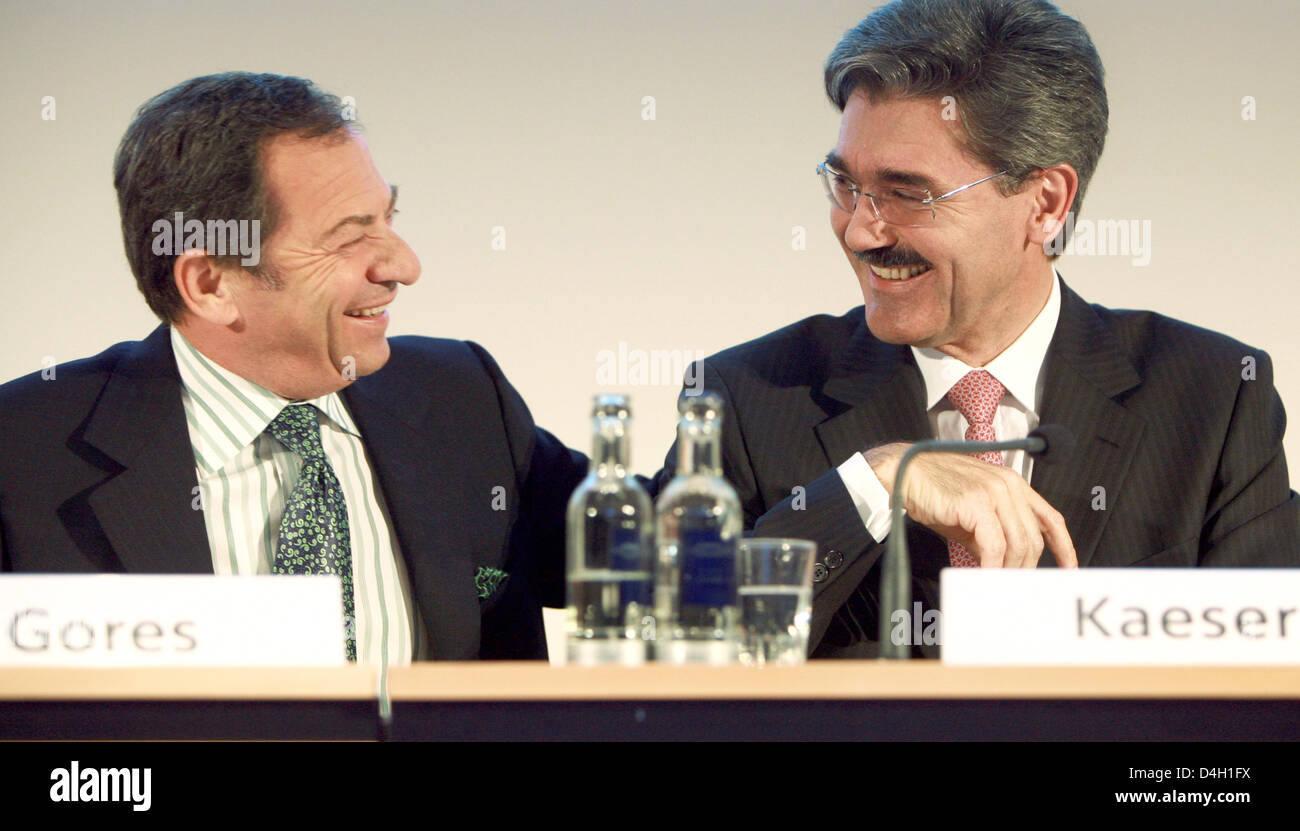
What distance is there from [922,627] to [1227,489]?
561 millimetres

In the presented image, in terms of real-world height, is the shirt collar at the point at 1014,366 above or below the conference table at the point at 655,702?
above

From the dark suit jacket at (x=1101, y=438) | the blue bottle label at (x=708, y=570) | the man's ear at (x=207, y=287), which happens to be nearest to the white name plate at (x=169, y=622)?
the blue bottle label at (x=708, y=570)

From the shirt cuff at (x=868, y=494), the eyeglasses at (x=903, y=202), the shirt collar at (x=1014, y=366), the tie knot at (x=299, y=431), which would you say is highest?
the eyeglasses at (x=903, y=202)

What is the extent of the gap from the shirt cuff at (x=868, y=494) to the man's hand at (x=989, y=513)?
0.04 meters

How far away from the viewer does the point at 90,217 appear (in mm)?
2830

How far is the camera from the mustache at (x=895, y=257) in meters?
2.41

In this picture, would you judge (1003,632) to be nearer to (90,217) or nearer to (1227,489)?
(1227,489)

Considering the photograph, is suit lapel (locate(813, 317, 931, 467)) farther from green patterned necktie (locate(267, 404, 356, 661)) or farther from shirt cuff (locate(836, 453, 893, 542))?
green patterned necktie (locate(267, 404, 356, 661))

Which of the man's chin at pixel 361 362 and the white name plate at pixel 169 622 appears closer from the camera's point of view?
the white name plate at pixel 169 622

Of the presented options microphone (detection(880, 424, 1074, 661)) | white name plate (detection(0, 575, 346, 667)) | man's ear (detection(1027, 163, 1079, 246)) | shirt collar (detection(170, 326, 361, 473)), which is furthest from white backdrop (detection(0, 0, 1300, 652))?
white name plate (detection(0, 575, 346, 667))

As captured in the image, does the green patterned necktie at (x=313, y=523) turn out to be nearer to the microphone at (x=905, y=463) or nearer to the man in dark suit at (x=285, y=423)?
the man in dark suit at (x=285, y=423)

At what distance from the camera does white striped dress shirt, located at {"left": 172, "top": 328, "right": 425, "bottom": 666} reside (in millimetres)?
2160

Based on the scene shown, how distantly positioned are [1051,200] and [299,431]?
141 centimetres

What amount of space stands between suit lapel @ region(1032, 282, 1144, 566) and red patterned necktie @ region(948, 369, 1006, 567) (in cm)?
9
